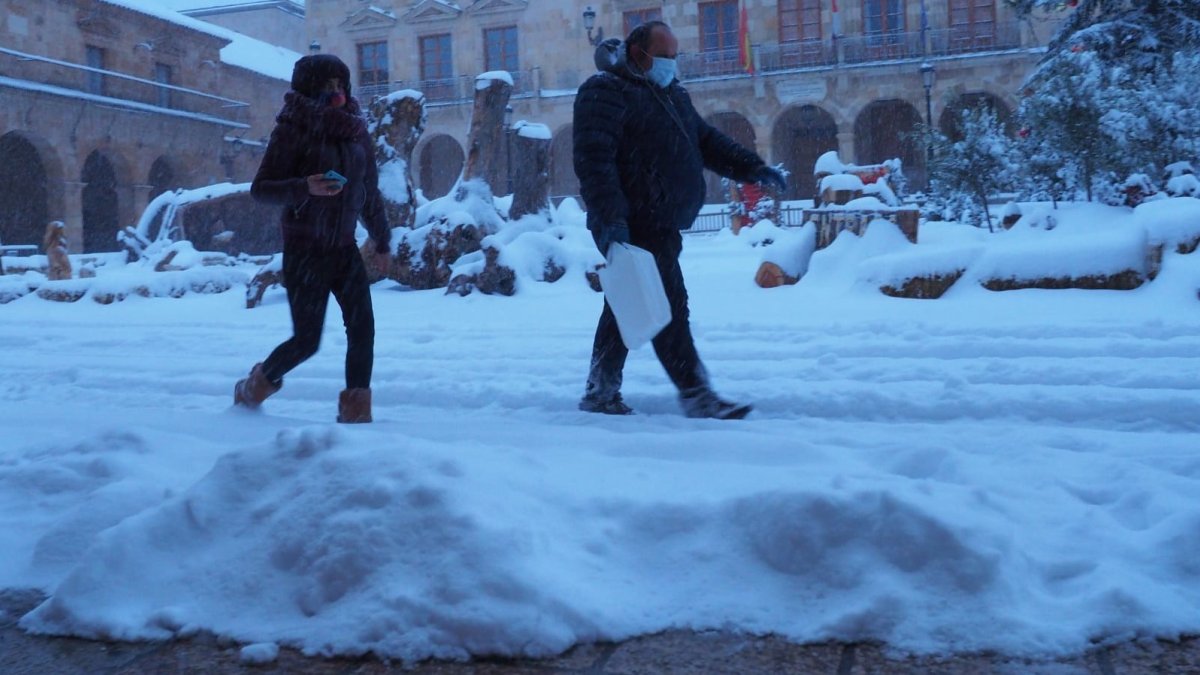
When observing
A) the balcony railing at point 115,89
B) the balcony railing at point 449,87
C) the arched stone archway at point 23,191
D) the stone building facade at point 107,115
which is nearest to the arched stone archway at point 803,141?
the balcony railing at point 449,87

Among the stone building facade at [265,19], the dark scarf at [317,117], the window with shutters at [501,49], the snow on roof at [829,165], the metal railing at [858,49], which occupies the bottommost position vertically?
the dark scarf at [317,117]

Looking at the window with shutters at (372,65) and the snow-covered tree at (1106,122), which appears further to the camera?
the window with shutters at (372,65)

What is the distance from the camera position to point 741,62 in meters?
27.6

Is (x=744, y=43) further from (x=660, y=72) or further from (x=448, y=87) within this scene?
(x=660, y=72)

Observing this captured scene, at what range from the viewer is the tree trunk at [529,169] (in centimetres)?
1086

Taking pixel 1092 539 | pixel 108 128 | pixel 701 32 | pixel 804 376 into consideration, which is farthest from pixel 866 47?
pixel 1092 539

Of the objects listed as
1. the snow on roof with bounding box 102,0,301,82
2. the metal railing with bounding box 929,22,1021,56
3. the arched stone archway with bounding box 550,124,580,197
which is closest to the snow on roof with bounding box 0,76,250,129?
the snow on roof with bounding box 102,0,301,82

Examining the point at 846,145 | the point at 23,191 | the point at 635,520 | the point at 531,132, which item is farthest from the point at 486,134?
the point at 23,191

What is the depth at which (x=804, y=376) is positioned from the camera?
4.74m

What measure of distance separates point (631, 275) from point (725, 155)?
85 cm

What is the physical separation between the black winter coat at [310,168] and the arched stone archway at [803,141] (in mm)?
25649

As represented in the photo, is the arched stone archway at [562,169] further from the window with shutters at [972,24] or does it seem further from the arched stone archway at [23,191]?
the arched stone archway at [23,191]

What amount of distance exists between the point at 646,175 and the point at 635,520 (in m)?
1.80

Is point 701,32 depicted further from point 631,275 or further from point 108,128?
point 631,275
